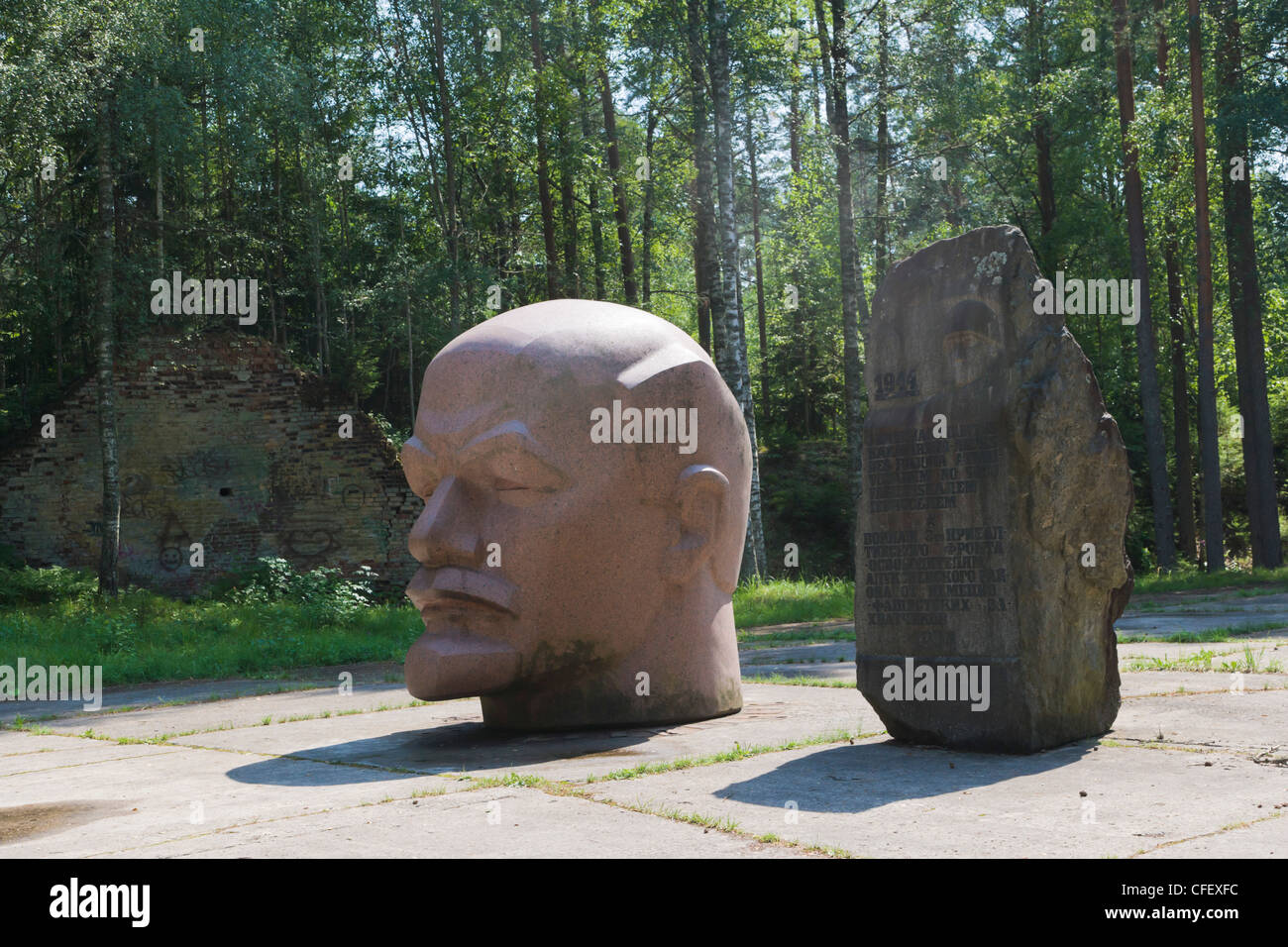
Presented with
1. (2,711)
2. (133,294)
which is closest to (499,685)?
(2,711)

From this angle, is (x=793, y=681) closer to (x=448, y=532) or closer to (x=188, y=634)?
(x=448, y=532)

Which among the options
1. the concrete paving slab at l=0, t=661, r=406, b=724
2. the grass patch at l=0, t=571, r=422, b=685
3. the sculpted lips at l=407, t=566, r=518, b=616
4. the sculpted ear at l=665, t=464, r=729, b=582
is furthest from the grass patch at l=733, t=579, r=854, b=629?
the sculpted lips at l=407, t=566, r=518, b=616

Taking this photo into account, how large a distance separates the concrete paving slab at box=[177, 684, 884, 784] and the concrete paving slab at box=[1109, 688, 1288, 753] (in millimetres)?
1282

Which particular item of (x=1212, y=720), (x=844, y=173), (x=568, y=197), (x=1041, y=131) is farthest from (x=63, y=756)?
(x=1041, y=131)

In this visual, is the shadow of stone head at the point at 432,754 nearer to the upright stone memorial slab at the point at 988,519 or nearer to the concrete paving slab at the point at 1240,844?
the upright stone memorial slab at the point at 988,519

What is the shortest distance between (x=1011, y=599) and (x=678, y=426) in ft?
6.36

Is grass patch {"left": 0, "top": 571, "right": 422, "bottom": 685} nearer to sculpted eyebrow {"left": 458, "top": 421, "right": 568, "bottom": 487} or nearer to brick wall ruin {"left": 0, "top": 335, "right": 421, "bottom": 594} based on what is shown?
brick wall ruin {"left": 0, "top": 335, "right": 421, "bottom": 594}

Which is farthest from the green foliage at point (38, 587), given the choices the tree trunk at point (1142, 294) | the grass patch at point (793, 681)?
the tree trunk at point (1142, 294)

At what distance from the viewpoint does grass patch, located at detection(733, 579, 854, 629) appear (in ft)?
→ 50.8

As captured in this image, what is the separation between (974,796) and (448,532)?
285 cm

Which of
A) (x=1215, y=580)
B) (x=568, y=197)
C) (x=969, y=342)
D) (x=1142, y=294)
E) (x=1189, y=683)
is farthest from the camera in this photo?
(x=568, y=197)

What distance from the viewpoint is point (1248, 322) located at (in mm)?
19922

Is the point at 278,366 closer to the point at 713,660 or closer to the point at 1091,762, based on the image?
the point at 713,660

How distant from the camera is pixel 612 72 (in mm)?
25688
